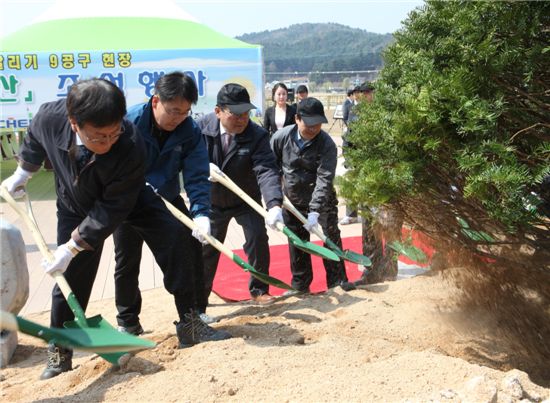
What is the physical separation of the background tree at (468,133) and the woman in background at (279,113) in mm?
4323

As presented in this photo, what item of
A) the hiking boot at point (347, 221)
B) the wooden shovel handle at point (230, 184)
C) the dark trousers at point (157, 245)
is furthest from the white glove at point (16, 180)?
the hiking boot at point (347, 221)

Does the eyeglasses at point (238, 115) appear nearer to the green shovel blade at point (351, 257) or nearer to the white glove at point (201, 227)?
the white glove at point (201, 227)

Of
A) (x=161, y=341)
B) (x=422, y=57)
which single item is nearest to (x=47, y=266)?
(x=161, y=341)

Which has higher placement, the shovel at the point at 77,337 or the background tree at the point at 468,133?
the background tree at the point at 468,133

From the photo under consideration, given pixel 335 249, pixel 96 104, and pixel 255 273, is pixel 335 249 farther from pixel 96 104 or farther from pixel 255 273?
pixel 96 104

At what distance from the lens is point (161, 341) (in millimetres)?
3822

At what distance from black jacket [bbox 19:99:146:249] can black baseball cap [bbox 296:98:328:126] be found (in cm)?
198

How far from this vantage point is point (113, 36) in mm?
11383

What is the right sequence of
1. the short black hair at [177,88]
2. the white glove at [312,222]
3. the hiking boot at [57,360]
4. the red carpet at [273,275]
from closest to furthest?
the hiking boot at [57,360] < the short black hair at [177,88] < the white glove at [312,222] < the red carpet at [273,275]

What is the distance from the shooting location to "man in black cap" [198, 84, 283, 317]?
4457mm

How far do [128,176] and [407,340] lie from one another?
2.00 metres

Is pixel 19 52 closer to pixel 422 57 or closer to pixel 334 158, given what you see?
pixel 334 158

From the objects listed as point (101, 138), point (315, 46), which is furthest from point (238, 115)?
point (315, 46)

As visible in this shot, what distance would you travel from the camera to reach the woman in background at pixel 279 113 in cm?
766
